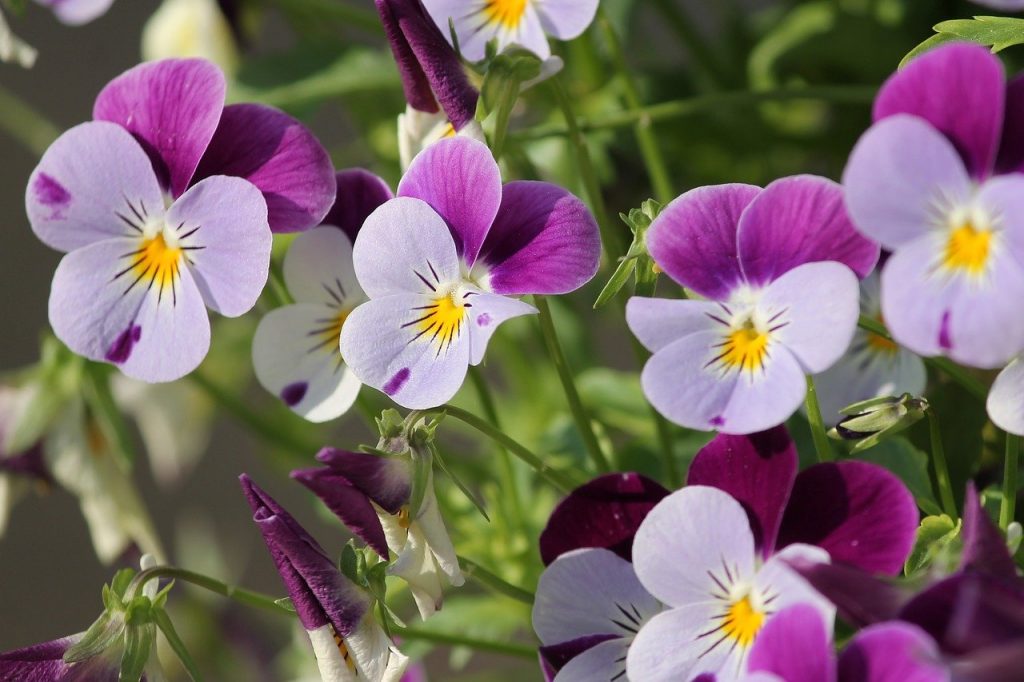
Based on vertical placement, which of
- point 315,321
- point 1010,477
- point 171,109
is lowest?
point 1010,477

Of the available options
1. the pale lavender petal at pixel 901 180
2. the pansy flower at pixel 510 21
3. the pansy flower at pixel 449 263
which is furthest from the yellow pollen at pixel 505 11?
the pale lavender petal at pixel 901 180

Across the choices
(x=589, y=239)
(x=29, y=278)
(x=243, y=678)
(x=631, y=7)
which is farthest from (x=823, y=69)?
(x=29, y=278)

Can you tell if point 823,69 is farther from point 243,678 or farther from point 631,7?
point 243,678

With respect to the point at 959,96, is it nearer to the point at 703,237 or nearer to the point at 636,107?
the point at 703,237

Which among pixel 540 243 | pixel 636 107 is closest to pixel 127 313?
pixel 540 243

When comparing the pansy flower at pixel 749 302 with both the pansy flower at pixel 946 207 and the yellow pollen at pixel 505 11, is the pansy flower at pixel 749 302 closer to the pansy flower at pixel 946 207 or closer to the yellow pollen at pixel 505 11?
the pansy flower at pixel 946 207

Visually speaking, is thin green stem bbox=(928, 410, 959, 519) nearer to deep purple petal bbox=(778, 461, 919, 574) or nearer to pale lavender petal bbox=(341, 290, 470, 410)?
deep purple petal bbox=(778, 461, 919, 574)

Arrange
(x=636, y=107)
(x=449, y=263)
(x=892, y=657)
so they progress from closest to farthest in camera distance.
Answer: (x=892, y=657), (x=449, y=263), (x=636, y=107)
